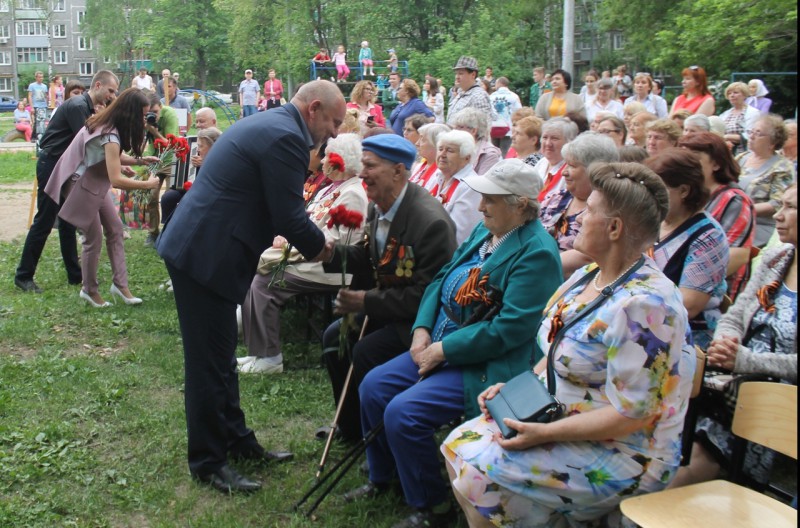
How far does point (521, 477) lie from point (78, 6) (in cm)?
8851

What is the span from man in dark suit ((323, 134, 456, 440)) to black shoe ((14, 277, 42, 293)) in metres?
4.66

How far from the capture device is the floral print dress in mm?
2699

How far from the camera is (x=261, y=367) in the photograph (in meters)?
5.70

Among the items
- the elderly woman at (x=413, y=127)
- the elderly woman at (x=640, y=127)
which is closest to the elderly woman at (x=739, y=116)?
the elderly woman at (x=640, y=127)

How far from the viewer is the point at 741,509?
8.91 feet

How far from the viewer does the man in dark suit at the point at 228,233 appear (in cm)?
375

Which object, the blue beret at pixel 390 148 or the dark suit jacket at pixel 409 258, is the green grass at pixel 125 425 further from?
the blue beret at pixel 390 148

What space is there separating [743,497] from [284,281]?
3513 mm

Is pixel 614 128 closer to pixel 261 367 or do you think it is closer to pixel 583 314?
pixel 261 367

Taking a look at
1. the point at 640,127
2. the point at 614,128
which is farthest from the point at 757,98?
the point at 614,128

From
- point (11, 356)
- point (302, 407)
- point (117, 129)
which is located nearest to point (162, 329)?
point (11, 356)

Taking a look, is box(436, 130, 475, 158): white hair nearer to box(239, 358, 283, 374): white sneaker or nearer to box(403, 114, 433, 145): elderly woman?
box(239, 358, 283, 374): white sneaker

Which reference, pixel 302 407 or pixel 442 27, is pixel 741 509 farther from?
pixel 442 27

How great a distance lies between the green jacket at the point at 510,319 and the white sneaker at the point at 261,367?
2414 millimetres
